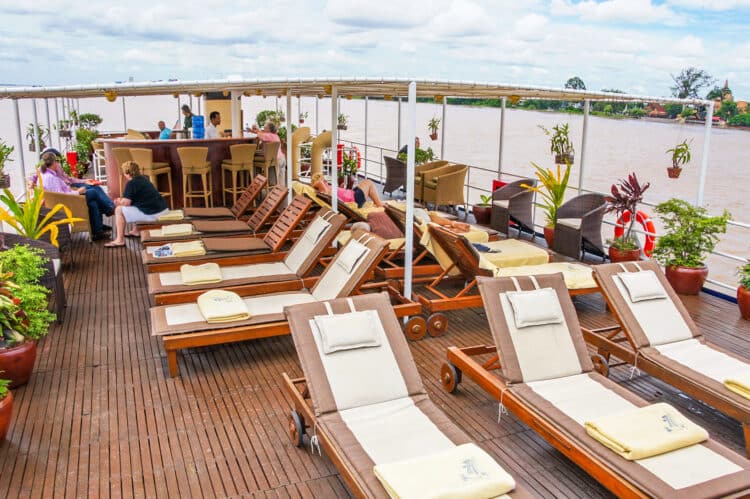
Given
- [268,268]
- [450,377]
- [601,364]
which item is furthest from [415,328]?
[268,268]

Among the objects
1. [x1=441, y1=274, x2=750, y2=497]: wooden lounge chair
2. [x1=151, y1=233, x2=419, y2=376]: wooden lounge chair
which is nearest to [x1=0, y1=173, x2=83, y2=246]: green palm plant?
[x1=151, y1=233, x2=419, y2=376]: wooden lounge chair

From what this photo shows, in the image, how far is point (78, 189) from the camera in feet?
27.0

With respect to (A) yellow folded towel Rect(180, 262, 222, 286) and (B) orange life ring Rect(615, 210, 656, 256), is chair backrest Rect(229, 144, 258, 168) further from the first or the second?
(B) orange life ring Rect(615, 210, 656, 256)

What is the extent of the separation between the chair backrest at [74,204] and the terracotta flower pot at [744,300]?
7343mm

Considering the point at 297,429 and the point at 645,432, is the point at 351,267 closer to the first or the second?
the point at 297,429

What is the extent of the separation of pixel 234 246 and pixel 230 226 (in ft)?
4.02

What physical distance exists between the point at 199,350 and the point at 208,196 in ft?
18.5

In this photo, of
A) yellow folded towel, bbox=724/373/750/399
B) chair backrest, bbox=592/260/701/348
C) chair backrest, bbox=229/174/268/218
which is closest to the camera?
yellow folded towel, bbox=724/373/750/399

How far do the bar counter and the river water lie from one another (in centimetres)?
443

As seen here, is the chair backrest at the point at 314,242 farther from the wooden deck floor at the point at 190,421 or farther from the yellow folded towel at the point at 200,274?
the wooden deck floor at the point at 190,421

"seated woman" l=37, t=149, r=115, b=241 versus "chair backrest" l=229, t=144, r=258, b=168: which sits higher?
"chair backrest" l=229, t=144, r=258, b=168

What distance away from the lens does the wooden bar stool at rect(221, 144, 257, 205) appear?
9.90 m

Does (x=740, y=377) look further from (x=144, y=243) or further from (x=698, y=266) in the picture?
(x=144, y=243)

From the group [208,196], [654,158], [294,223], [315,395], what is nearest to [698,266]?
[294,223]
